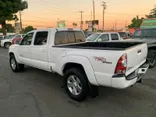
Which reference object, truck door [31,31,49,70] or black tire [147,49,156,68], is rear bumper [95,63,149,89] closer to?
truck door [31,31,49,70]

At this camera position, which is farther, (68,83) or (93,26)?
(93,26)

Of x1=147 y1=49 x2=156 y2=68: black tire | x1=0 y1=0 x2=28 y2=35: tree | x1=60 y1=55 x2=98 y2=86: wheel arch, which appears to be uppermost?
x1=0 y1=0 x2=28 y2=35: tree

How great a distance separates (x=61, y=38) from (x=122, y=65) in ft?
8.50

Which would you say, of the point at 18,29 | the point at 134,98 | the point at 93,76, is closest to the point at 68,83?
the point at 93,76

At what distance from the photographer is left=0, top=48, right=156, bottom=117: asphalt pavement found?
12.5 feet

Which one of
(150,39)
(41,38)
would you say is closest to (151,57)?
(150,39)

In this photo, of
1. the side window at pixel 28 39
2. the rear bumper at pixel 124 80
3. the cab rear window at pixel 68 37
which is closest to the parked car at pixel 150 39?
the cab rear window at pixel 68 37

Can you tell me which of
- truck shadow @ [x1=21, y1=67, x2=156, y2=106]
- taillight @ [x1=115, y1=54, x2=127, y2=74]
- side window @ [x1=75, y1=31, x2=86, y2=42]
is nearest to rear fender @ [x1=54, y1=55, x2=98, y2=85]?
taillight @ [x1=115, y1=54, x2=127, y2=74]

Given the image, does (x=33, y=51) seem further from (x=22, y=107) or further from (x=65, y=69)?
(x=22, y=107)

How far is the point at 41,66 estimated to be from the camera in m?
5.70

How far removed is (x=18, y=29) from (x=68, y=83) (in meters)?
42.0

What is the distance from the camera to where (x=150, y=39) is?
8.57 meters

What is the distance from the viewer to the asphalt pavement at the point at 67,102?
3803mm

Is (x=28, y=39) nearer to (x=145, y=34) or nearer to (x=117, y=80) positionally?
(x=117, y=80)
